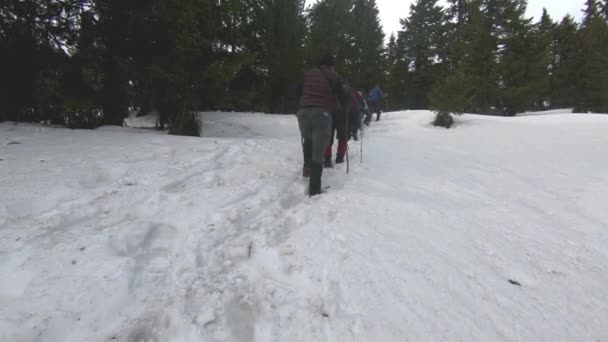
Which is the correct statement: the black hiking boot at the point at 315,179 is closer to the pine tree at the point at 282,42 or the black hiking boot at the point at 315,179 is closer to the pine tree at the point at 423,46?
the pine tree at the point at 282,42

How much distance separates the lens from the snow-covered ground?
1.76 m

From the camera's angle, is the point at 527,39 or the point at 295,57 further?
the point at 527,39

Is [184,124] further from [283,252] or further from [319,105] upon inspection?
[283,252]

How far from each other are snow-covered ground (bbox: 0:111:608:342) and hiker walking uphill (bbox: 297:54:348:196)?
0.43 m

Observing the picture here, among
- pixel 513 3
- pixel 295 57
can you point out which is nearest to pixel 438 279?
pixel 295 57

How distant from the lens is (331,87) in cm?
387

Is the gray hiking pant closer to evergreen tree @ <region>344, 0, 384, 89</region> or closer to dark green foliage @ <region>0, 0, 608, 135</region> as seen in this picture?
dark green foliage @ <region>0, 0, 608, 135</region>

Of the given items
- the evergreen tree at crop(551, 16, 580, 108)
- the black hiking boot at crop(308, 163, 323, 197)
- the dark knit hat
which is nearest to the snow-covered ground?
the black hiking boot at crop(308, 163, 323, 197)

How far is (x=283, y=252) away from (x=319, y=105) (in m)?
2.12

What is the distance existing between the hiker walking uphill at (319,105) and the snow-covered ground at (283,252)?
0.43 meters

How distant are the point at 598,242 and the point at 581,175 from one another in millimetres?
2871

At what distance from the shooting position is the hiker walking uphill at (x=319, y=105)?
147 inches

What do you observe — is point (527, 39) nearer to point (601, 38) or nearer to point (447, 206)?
point (601, 38)

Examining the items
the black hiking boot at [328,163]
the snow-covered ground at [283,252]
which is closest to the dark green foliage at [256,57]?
the black hiking boot at [328,163]
